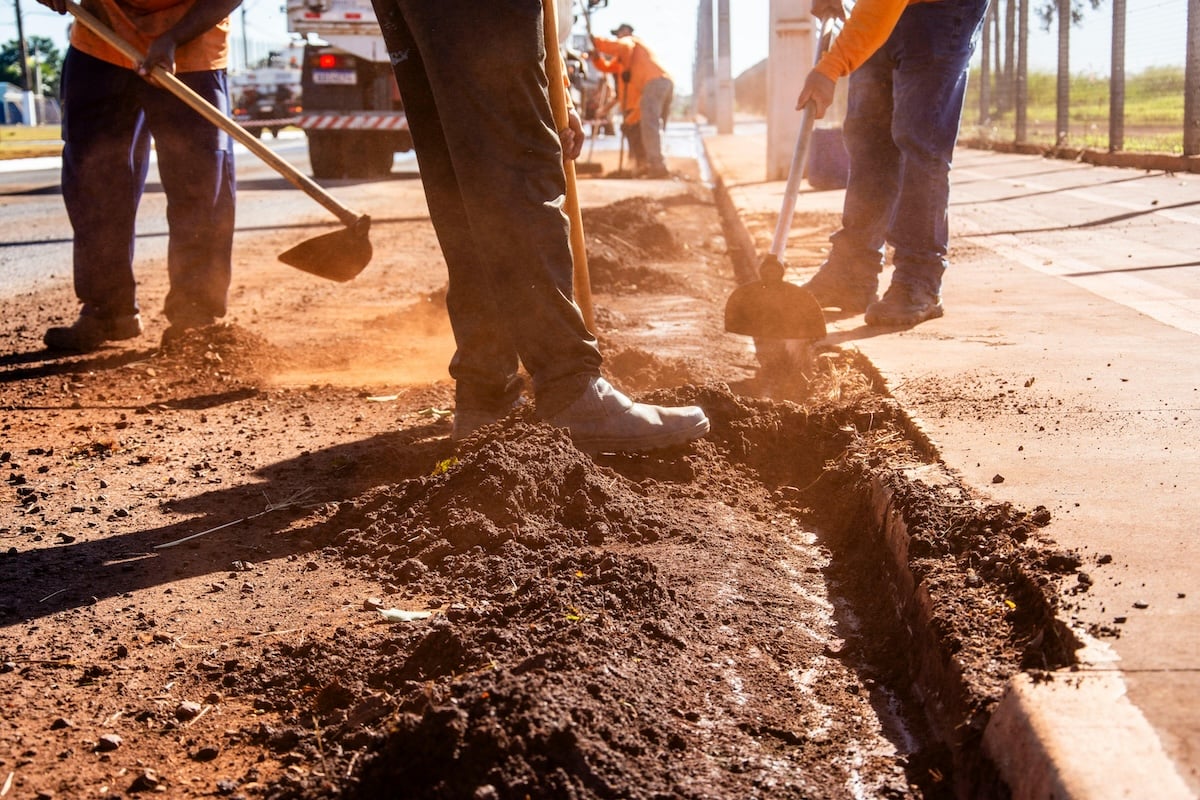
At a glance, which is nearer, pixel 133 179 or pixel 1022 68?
pixel 133 179

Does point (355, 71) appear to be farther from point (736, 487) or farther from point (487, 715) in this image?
point (487, 715)

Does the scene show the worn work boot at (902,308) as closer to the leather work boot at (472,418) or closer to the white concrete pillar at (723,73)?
the leather work boot at (472,418)

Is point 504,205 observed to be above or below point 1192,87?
below

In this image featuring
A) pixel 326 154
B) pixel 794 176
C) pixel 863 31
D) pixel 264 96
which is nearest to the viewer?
pixel 863 31

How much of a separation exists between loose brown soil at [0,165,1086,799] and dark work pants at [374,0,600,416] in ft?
0.86

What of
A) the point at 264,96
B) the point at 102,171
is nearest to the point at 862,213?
the point at 102,171

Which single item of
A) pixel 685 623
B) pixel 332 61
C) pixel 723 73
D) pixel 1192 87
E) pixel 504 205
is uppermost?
pixel 723 73

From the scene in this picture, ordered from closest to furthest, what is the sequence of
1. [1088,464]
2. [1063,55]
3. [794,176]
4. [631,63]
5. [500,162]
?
[1088,464]
[500,162]
[794,176]
[1063,55]
[631,63]

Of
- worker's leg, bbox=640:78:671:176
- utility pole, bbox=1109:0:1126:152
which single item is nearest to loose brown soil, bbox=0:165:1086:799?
utility pole, bbox=1109:0:1126:152

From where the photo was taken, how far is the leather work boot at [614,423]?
10.0ft

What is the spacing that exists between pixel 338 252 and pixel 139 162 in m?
1.24

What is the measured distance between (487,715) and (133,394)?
2.94 metres

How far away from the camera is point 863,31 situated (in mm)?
4078

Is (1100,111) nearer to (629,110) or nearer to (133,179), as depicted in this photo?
(629,110)
